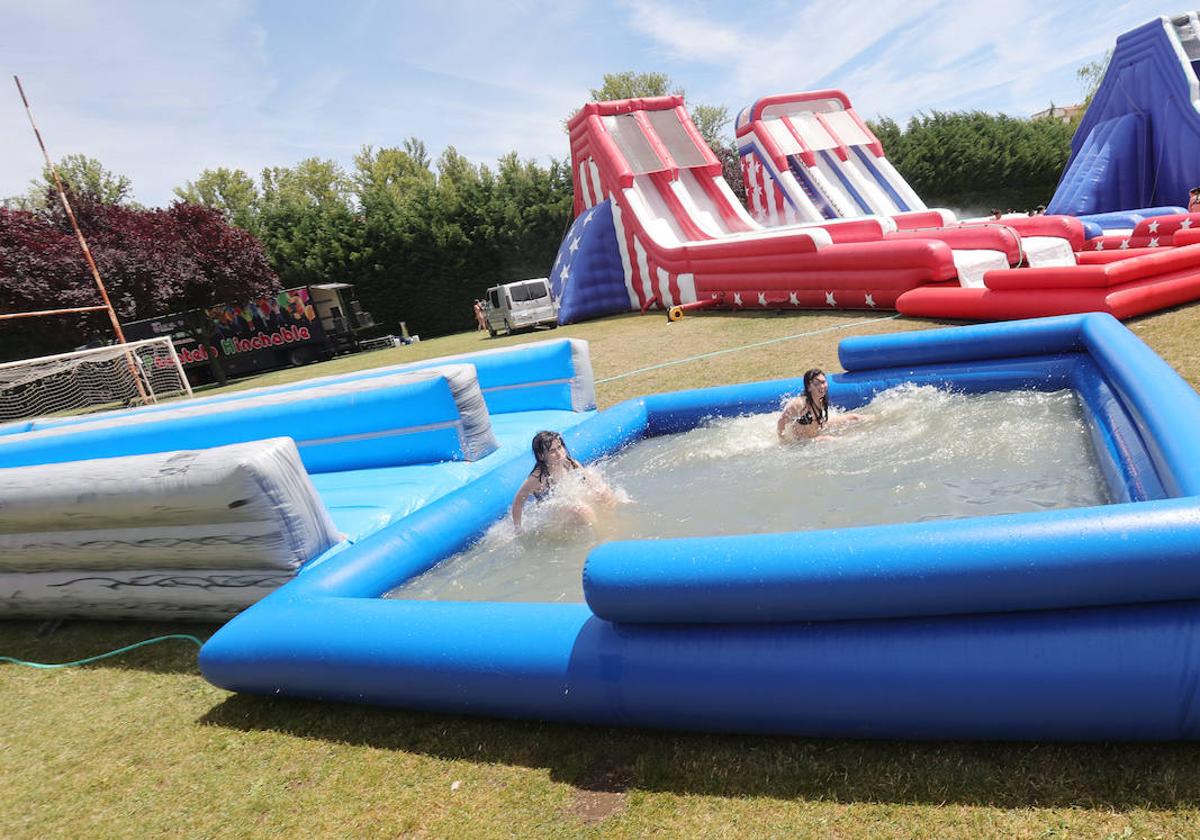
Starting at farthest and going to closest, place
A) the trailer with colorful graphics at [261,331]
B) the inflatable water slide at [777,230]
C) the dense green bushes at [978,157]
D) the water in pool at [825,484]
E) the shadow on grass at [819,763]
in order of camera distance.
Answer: the dense green bushes at [978,157]
the trailer with colorful graphics at [261,331]
the inflatable water slide at [777,230]
the water in pool at [825,484]
the shadow on grass at [819,763]

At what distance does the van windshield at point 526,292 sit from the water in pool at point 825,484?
453 inches

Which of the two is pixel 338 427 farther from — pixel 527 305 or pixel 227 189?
pixel 227 189

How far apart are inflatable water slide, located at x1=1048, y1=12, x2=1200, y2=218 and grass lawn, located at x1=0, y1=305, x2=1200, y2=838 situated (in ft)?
54.3

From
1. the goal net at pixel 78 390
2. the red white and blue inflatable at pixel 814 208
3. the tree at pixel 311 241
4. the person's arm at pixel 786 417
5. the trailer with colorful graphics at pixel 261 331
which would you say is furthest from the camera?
the tree at pixel 311 241

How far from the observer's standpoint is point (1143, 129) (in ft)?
47.9

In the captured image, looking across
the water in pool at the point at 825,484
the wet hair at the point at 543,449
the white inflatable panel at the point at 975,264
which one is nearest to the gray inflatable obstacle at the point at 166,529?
the water in pool at the point at 825,484

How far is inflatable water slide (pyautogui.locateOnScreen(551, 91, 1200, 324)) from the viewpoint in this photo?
28.0ft

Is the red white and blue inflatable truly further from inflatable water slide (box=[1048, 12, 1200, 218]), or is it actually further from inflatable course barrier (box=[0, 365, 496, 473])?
inflatable course barrier (box=[0, 365, 496, 473])

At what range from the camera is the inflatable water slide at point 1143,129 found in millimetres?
13562

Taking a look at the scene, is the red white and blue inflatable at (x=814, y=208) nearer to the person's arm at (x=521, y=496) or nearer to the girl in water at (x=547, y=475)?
the girl in water at (x=547, y=475)

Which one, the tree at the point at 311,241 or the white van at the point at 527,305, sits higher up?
the tree at the point at 311,241

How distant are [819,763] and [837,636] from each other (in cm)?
36

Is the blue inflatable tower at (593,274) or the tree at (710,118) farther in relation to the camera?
the tree at (710,118)

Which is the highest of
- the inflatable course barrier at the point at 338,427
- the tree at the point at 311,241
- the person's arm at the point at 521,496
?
the tree at the point at 311,241
